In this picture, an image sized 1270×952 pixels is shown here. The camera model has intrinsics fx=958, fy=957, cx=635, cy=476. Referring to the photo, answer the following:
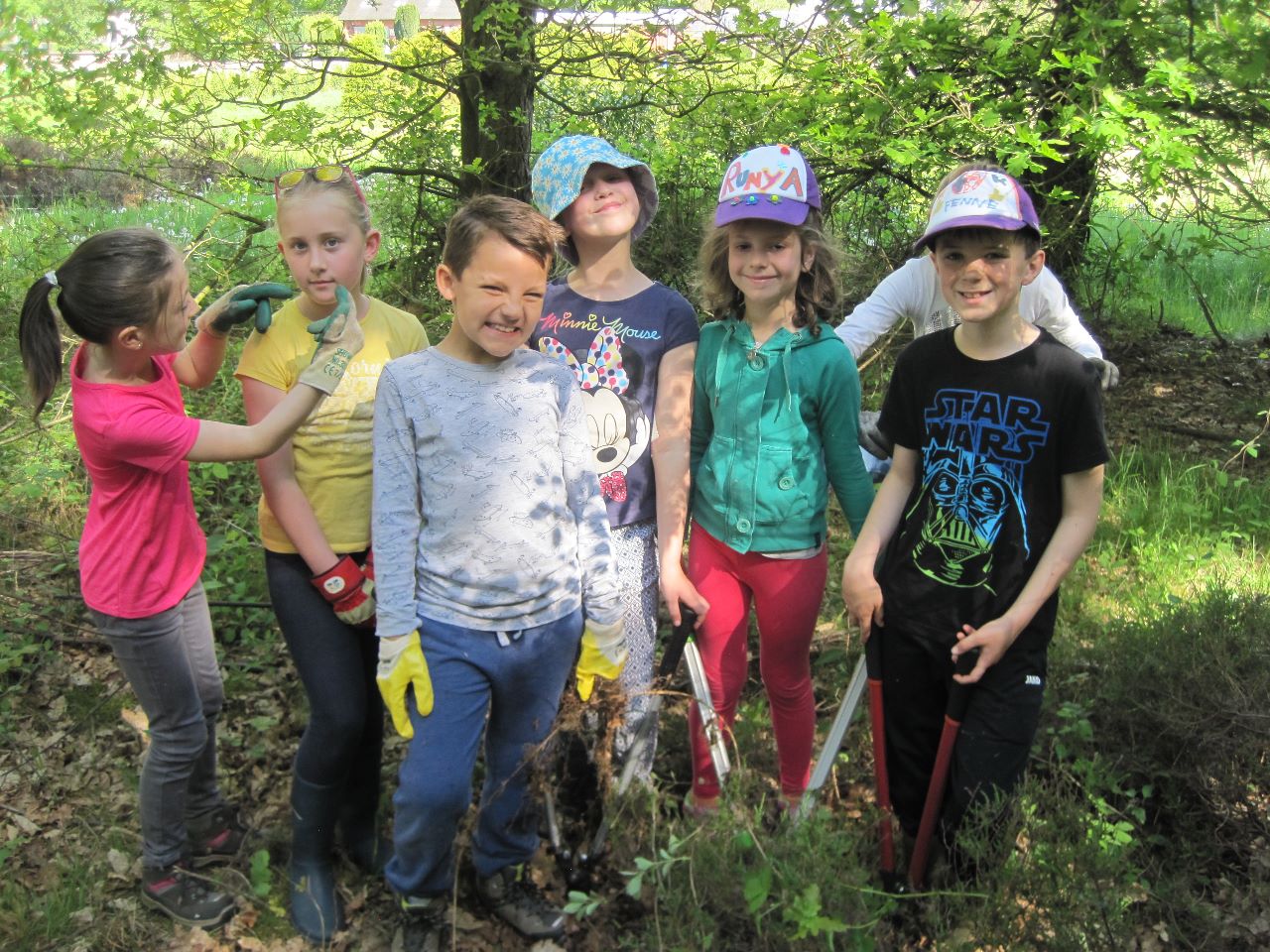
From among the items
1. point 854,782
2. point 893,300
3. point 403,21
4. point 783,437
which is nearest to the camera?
point 783,437

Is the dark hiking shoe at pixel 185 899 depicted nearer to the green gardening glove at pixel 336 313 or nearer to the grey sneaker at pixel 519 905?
the grey sneaker at pixel 519 905

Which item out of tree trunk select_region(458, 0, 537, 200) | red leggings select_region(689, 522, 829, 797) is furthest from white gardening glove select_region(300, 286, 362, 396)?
tree trunk select_region(458, 0, 537, 200)

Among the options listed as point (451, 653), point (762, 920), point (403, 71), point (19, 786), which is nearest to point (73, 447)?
point (19, 786)

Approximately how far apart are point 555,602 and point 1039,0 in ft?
14.9

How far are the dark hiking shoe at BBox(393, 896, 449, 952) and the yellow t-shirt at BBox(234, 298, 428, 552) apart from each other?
0.99 meters

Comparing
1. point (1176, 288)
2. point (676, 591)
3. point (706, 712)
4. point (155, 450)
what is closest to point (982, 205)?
point (676, 591)

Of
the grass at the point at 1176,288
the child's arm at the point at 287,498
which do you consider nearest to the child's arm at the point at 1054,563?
the child's arm at the point at 287,498

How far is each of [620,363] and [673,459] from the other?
325 millimetres

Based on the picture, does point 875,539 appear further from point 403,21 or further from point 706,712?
point 403,21

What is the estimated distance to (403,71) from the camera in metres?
5.57

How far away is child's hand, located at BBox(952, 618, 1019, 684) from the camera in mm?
2365

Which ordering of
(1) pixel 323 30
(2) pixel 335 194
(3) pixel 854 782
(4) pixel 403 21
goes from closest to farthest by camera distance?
1. (2) pixel 335 194
2. (3) pixel 854 782
3. (1) pixel 323 30
4. (4) pixel 403 21

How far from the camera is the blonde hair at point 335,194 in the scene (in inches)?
104

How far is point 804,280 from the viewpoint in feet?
9.41
